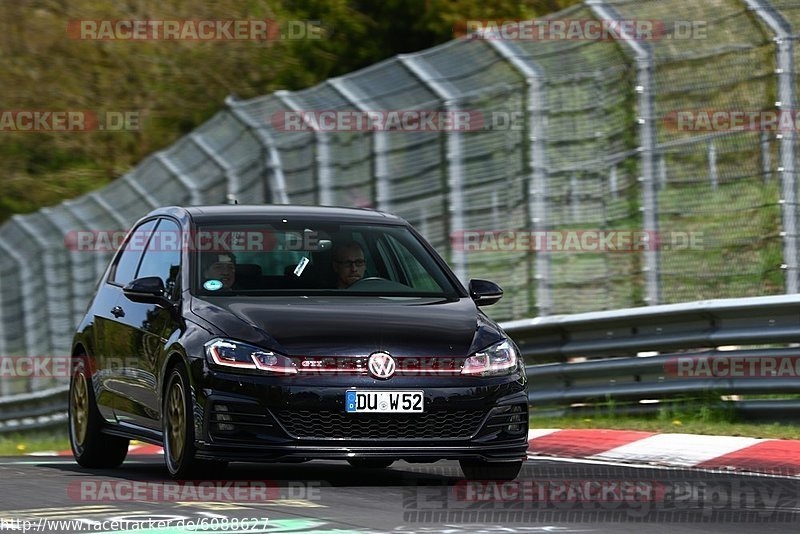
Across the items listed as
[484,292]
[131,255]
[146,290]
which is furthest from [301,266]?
[131,255]

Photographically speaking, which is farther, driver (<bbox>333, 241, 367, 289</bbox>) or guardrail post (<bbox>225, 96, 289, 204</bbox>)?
guardrail post (<bbox>225, 96, 289, 204</bbox>)

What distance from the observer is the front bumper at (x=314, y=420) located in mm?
9219

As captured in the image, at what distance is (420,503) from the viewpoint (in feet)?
28.8

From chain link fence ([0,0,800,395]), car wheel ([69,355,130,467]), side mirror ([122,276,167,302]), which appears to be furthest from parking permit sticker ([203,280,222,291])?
chain link fence ([0,0,800,395])

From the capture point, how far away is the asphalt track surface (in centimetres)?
795

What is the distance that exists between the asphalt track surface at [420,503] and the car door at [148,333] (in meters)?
0.40

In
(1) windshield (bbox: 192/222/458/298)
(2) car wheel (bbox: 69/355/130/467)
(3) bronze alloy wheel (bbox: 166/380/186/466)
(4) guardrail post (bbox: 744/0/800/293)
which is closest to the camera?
(3) bronze alloy wheel (bbox: 166/380/186/466)

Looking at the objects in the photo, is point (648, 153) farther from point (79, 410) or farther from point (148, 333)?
point (148, 333)

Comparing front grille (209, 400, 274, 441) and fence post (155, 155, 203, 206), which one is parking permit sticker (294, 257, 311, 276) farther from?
fence post (155, 155, 203, 206)

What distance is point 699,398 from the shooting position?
43.2 ft

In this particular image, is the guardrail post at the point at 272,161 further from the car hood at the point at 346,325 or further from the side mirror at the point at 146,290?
the car hood at the point at 346,325

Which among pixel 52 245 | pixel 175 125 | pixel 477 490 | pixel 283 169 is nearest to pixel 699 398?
pixel 477 490

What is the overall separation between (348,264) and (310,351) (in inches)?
53.2

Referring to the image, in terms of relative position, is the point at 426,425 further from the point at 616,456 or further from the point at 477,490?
the point at 616,456
